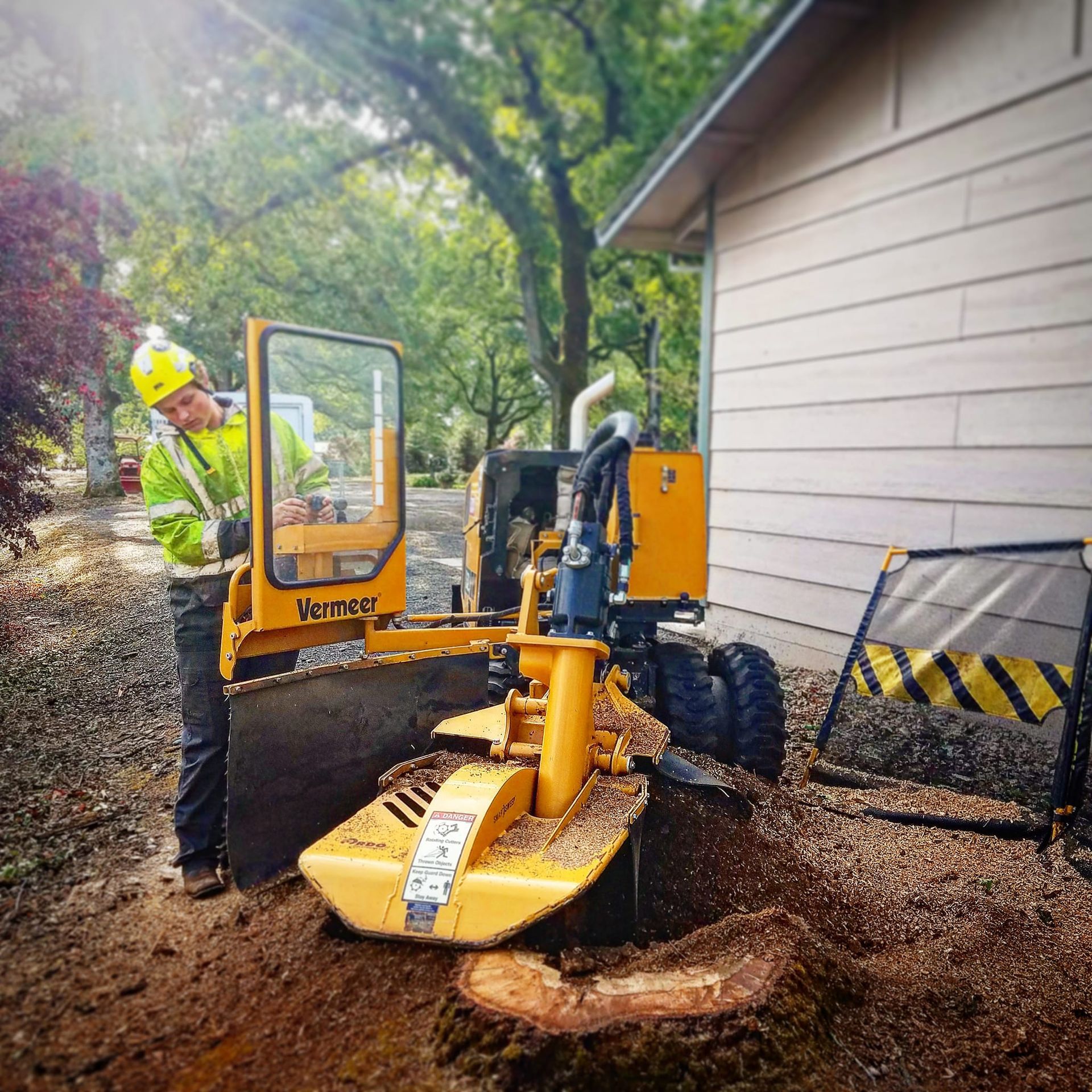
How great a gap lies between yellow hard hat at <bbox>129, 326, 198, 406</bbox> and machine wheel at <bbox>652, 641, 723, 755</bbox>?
244 cm

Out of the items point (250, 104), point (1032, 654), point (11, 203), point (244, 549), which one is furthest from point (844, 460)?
point (250, 104)

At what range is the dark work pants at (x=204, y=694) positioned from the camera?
9.81 feet

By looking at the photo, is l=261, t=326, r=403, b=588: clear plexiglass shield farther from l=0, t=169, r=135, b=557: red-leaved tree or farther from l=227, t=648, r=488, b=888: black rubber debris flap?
l=0, t=169, r=135, b=557: red-leaved tree

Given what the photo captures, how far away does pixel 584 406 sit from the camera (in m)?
4.12

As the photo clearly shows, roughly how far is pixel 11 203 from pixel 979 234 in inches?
248

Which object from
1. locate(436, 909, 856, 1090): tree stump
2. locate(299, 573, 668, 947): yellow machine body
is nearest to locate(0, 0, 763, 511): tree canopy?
locate(299, 573, 668, 947): yellow machine body

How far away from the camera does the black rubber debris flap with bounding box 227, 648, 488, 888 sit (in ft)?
8.62

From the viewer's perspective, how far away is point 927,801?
3.67 metres

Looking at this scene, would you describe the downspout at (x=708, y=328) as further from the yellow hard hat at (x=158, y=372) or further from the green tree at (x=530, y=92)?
the yellow hard hat at (x=158, y=372)

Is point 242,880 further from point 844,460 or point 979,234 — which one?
point 979,234

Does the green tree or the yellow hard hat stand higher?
the green tree

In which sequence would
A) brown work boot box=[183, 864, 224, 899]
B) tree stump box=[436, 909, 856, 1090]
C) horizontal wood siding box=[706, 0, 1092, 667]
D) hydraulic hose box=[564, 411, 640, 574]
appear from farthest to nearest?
horizontal wood siding box=[706, 0, 1092, 667]
hydraulic hose box=[564, 411, 640, 574]
brown work boot box=[183, 864, 224, 899]
tree stump box=[436, 909, 856, 1090]

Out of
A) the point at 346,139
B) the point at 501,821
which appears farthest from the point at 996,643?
the point at 346,139

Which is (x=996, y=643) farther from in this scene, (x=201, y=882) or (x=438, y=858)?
(x=201, y=882)
